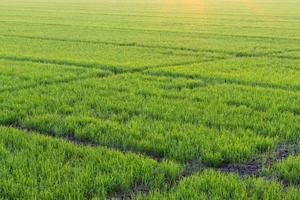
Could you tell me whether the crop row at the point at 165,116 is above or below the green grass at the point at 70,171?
below

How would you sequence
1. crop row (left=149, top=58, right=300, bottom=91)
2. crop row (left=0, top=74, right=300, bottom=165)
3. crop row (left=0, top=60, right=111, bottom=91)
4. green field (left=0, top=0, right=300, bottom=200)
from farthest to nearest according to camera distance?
crop row (left=149, top=58, right=300, bottom=91) < crop row (left=0, top=60, right=111, bottom=91) < crop row (left=0, top=74, right=300, bottom=165) < green field (left=0, top=0, right=300, bottom=200)

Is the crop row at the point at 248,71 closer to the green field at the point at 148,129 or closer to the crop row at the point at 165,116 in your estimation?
the green field at the point at 148,129

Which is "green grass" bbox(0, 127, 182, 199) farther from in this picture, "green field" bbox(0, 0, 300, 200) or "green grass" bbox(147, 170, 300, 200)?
"green grass" bbox(147, 170, 300, 200)

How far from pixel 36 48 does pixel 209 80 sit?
10.8 m

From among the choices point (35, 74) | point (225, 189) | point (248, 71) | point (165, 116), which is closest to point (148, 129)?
point (165, 116)

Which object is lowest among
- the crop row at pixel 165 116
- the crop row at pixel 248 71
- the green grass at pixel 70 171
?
the crop row at pixel 248 71

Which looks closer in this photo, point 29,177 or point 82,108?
point 29,177

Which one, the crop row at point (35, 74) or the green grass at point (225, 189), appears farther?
the crop row at point (35, 74)

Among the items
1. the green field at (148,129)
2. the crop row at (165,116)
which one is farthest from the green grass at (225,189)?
the crop row at (165,116)

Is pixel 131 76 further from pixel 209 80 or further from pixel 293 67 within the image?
pixel 293 67

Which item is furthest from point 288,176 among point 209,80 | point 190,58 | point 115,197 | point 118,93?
point 190,58

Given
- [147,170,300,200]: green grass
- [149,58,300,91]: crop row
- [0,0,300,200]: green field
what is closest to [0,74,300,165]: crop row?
[0,0,300,200]: green field

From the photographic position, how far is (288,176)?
6.35 meters

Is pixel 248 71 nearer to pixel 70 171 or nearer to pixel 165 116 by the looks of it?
pixel 165 116
